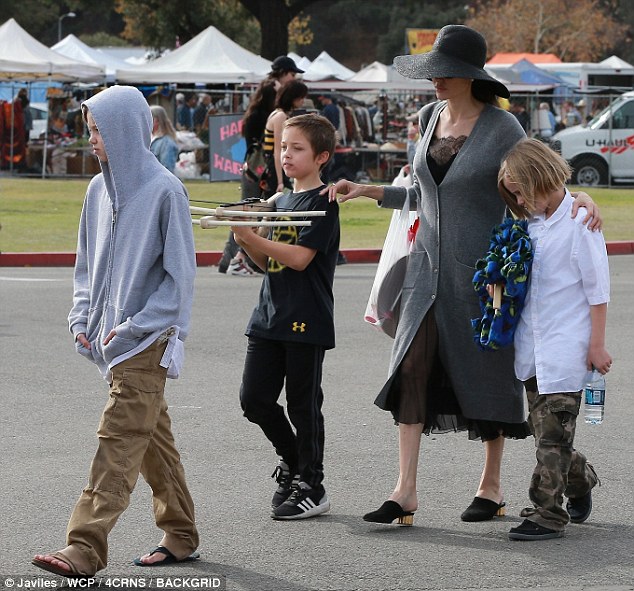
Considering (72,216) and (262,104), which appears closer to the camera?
(262,104)

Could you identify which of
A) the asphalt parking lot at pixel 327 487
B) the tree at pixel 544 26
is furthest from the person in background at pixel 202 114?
the tree at pixel 544 26

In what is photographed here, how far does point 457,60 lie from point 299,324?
1209 millimetres

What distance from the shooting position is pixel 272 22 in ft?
113

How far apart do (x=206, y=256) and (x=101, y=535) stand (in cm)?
1090

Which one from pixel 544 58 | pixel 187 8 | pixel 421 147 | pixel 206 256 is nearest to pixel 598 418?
pixel 421 147

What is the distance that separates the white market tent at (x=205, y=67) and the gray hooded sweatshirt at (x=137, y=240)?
81.6 ft

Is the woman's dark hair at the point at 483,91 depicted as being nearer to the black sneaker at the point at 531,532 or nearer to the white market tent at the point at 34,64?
the black sneaker at the point at 531,532

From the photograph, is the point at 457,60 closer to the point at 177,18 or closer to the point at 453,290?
the point at 453,290

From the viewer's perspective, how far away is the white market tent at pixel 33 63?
93.7 ft

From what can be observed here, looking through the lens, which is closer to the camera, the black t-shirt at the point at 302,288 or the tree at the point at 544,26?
the black t-shirt at the point at 302,288

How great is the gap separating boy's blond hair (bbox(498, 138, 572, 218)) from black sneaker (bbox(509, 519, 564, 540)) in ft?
3.84

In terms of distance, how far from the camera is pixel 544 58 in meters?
52.5

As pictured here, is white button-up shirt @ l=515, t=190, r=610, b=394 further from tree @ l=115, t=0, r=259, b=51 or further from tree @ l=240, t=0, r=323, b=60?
tree @ l=115, t=0, r=259, b=51

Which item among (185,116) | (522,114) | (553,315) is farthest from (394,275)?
(185,116)
